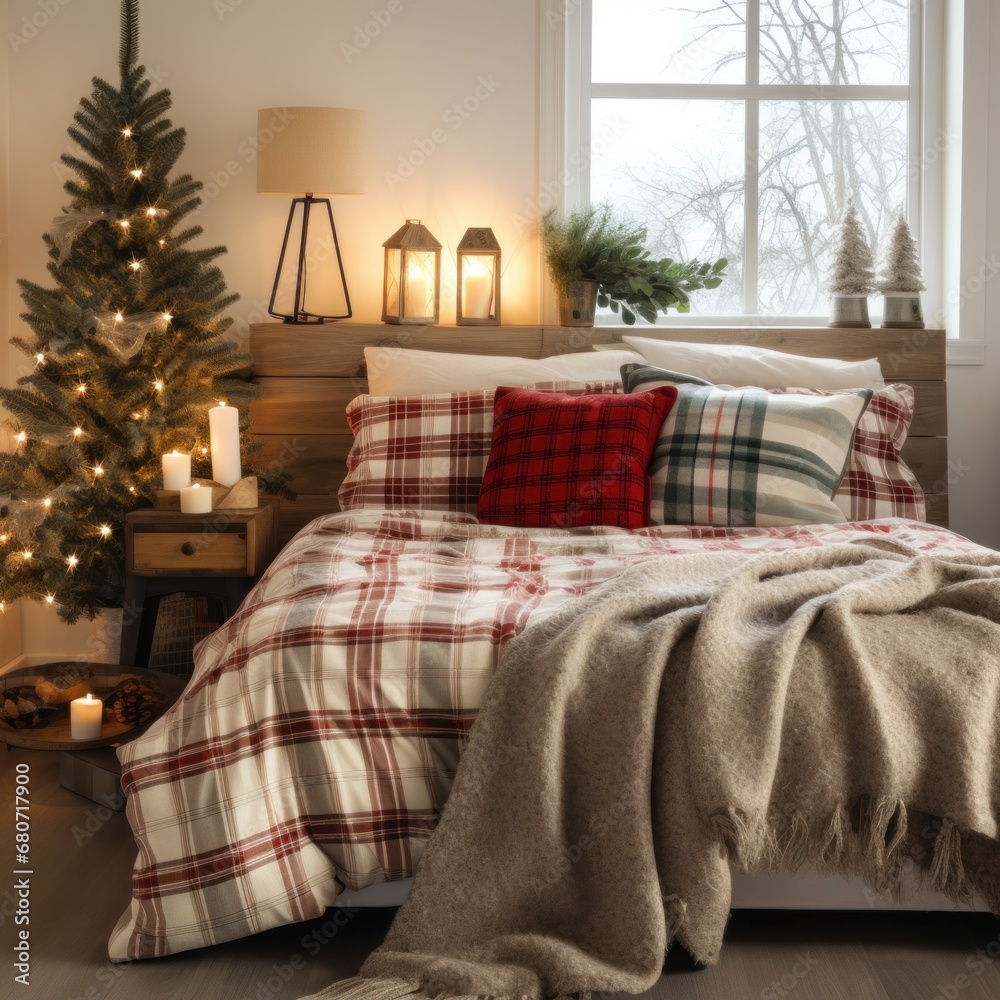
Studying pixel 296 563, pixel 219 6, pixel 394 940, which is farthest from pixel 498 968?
pixel 219 6

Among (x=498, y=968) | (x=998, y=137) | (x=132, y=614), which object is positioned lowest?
(x=498, y=968)

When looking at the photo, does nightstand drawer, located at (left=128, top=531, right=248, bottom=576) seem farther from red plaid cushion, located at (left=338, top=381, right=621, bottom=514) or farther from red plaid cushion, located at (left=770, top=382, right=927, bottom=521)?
red plaid cushion, located at (left=770, top=382, right=927, bottom=521)

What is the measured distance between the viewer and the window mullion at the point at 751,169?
11.6 ft

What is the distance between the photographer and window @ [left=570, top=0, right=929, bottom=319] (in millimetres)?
3537

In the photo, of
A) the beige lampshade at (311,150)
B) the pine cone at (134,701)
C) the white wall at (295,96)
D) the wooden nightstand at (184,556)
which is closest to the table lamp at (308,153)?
the beige lampshade at (311,150)

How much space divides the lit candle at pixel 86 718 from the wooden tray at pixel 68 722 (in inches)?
0.7

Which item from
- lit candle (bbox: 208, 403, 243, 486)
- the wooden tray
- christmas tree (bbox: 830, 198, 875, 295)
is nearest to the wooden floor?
the wooden tray

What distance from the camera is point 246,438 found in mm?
3219

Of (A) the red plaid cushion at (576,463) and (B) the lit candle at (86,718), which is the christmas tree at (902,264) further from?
(B) the lit candle at (86,718)

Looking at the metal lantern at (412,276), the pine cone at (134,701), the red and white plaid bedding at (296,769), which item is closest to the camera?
the red and white plaid bedding at (296,769)

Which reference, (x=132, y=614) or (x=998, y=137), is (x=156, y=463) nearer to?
(x=132, y=614)

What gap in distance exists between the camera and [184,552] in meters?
2.76

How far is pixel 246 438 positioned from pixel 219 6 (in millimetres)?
1342

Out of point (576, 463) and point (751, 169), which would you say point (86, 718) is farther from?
point (751, 169)
